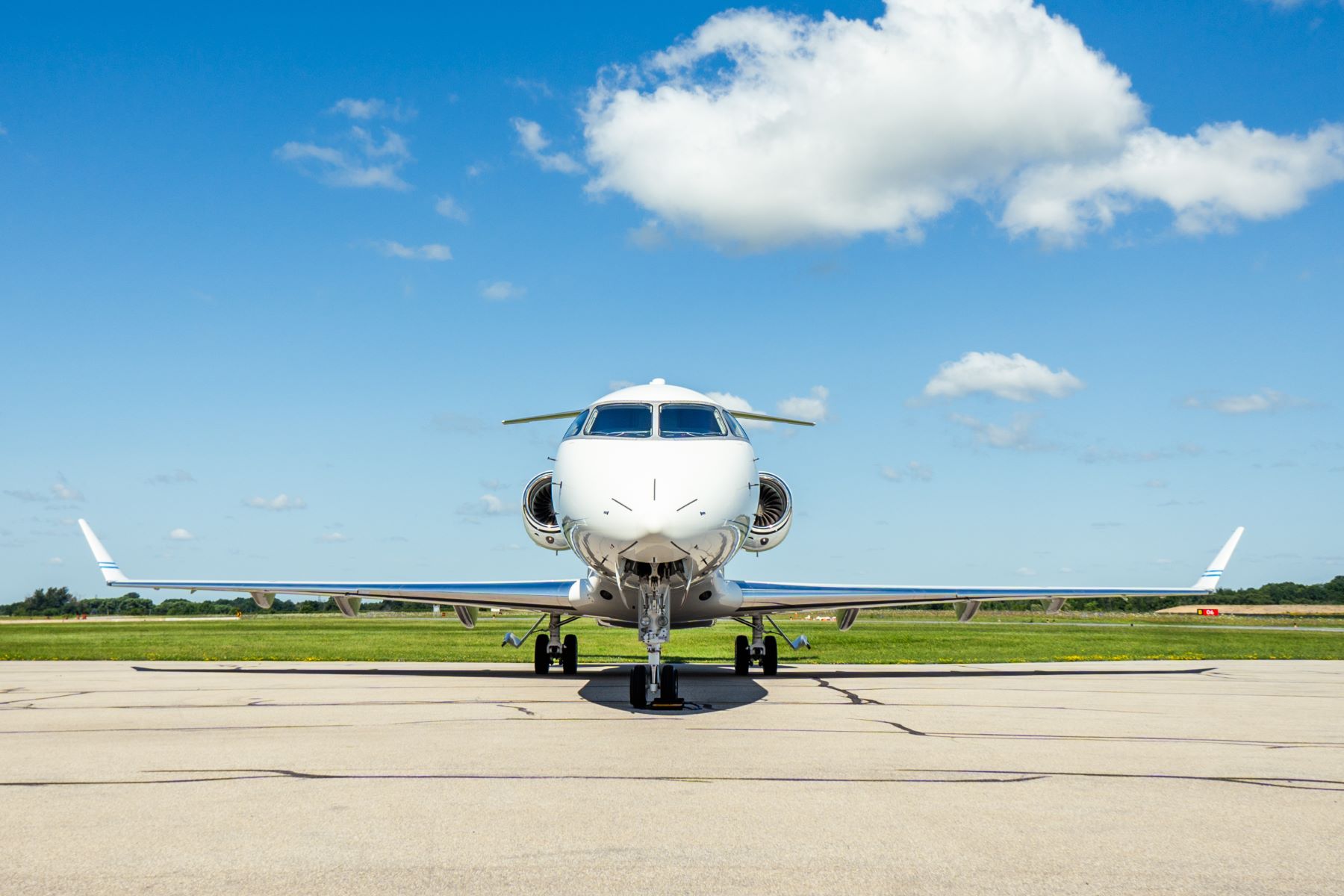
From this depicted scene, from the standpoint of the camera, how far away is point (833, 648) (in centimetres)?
2870

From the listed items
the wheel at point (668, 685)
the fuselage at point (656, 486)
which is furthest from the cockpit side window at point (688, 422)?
the wheel at point (668, 685)

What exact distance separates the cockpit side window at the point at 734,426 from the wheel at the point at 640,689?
9.58 ft

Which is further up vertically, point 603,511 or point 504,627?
point 603,511

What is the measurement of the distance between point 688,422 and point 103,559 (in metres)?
12.7

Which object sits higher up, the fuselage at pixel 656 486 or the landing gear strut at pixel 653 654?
the fuselage at pixel 656 486

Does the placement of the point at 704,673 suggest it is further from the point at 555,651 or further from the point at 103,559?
the point at 103,559

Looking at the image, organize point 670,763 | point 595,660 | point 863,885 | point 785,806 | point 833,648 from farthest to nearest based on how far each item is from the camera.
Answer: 1. point 833,648
2. point 595,660
3. point 670,763
4. point 785,806
5. point 863,885

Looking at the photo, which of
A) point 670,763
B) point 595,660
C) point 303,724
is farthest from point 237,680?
point 670,763

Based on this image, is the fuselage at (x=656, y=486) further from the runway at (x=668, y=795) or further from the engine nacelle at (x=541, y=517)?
the engine nacelle at (x=541, y=517)

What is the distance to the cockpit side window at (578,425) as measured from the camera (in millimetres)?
12013

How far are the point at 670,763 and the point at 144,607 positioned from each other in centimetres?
15501

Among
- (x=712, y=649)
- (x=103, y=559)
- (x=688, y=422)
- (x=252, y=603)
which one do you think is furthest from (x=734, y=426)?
(x=252, y=603)

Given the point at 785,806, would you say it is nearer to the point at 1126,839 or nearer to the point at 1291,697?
the point at 1126,839

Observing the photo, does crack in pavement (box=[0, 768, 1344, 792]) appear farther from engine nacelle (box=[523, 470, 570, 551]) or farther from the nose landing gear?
the nose landing gear
